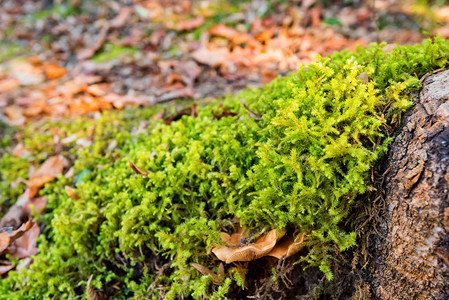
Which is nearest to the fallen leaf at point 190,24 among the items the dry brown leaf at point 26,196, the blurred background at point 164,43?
the blurred background at point 164,43

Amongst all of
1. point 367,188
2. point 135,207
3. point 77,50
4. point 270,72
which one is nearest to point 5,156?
point 135,207

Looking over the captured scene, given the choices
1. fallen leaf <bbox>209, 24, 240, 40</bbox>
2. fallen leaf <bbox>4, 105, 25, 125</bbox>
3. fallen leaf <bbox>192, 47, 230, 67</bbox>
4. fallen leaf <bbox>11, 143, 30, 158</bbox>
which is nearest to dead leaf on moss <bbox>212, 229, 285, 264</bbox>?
fallen leaf <bbox>11, 143, 30, 158</bbox>

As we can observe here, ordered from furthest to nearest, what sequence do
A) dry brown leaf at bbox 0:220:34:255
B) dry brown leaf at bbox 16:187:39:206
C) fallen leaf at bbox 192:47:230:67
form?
1. fallen leaf at bbox 192:47:230:67
2. dry brown leaf at bbox 16:187:39:206
3. dry brown leaf at bbox 0:220:34:255

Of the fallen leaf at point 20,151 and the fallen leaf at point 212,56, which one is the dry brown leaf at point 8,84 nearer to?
the fallen leaf at point 20,151

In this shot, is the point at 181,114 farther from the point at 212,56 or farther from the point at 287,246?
the point at 212,56

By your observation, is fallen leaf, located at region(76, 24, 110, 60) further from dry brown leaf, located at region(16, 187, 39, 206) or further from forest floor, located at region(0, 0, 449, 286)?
dry brown leaf, located at region(16, 187, 39, 206)

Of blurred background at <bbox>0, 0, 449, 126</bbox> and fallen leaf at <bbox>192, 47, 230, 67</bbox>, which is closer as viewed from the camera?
blurred background at <bbox>0, 0, 449, 126</bbox>
